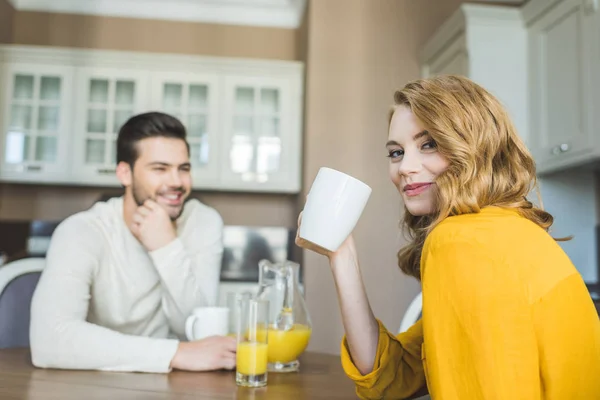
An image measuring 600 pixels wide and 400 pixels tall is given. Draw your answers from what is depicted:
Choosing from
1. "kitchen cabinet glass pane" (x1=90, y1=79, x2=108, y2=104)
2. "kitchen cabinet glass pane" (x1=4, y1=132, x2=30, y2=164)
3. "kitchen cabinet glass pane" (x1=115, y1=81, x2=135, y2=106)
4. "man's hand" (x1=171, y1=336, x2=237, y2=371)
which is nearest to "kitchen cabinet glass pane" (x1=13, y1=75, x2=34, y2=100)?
"kitchen cabinet glass pane" (x1=4, y1=132, x2=30, y2=164)

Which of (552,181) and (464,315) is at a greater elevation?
(552,181)

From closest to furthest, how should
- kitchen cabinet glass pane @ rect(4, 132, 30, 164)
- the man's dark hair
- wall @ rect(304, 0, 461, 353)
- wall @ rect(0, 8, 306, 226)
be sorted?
the man's dark hair, wall @ rect(304, 0, 461, 353), kitchen cabinet glass pane @ rect(4, 132, 30, 164), wall @ rect(0, 8, 306, 226)

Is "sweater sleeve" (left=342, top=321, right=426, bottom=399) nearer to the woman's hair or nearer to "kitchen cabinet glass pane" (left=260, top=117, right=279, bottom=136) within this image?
the woman's hair

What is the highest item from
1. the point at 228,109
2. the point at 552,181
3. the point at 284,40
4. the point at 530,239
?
the point at 284,40

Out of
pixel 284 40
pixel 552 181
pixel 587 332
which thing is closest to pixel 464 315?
pixel 587 332

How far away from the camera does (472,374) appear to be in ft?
2.06

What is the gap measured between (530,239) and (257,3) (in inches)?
132

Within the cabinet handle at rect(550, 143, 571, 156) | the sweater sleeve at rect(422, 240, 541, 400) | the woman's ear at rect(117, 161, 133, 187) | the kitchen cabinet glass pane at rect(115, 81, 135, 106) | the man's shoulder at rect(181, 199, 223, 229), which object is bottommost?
the sweater sleeve at rect(422, 240, 541, 400)

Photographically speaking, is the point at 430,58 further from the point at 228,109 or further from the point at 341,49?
the point at 228,109

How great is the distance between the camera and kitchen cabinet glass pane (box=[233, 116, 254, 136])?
3473 millimetres

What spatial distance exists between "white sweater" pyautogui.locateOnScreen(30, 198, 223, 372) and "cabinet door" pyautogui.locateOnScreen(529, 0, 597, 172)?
1434mm

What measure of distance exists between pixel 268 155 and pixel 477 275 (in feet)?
9.41

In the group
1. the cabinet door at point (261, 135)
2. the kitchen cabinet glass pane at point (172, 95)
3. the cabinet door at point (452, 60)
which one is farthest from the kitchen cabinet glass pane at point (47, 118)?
the cabinet door at point (452, 60)

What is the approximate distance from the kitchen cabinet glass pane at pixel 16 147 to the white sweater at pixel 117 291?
198cm
